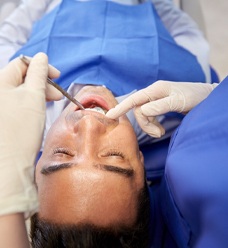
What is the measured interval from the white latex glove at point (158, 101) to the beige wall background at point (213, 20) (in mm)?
785

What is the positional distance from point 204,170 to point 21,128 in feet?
1.36

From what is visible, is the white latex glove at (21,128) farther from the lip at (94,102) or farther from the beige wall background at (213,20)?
the beige wall background at (213,20)

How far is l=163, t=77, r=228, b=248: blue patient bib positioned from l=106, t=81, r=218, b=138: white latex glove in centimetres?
13

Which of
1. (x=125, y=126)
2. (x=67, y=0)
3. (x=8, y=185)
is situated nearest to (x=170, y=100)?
(x=125, y=126)

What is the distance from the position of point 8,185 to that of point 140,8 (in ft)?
3.41

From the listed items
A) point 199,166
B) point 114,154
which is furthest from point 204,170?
point 114,154

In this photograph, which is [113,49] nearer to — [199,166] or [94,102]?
[94,102]

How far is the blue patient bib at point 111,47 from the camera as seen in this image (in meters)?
1.24

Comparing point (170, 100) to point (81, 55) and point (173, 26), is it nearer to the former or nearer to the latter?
point (81, 55)

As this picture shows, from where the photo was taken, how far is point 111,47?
126cm

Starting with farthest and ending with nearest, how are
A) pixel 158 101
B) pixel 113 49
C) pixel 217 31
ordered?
1. pixel 217 31
2. pixel 113 49
3. pixel 158 101

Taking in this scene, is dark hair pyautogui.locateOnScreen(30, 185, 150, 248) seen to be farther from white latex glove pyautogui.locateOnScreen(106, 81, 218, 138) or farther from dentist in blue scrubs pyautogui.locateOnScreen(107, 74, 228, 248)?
white latex glove pyautogui.locateOnScreen(106, 81, 218, 138)

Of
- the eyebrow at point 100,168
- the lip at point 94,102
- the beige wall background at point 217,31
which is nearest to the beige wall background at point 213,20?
the beige wall background at point 217,31

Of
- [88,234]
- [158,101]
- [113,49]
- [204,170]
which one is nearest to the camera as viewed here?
[204,170]
